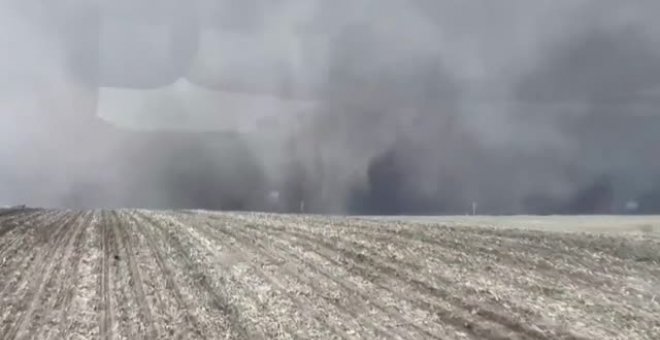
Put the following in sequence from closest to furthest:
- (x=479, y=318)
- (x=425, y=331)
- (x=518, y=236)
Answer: (x=425, y=331) → (x=479, y=318) → (x=518, y=236)

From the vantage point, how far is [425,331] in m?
17.6

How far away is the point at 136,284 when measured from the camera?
73.6 ft

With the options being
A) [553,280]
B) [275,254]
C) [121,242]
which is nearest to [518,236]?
[553,280]

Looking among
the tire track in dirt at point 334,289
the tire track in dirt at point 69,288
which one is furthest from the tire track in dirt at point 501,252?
the tire track in dirt at point 69,288

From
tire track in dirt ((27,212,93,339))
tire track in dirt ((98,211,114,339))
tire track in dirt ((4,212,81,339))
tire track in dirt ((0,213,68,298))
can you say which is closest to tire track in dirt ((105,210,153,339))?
tire track in dirt ((98,211,114,339))

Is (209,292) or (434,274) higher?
(434,274)

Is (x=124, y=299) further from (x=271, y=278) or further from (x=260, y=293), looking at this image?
(x=271, y=278)

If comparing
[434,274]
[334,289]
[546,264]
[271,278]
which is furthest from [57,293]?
[546,264]

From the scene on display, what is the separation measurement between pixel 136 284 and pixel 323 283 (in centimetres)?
617

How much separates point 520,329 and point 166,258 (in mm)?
14554

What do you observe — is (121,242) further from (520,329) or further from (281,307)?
(520,329)

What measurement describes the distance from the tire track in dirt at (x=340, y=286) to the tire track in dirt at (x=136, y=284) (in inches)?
195

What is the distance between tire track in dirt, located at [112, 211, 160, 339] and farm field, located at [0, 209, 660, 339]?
0.05m

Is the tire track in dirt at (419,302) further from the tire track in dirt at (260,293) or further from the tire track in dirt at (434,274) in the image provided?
the tire track in dirt at (260,293)
